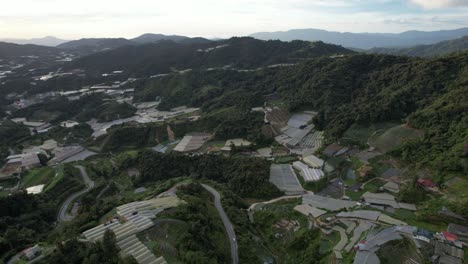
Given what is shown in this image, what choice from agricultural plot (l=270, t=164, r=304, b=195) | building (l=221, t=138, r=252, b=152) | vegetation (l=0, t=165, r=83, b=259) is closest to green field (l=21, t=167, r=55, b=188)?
vegetation (l=0, t=165, r=83, b=259)

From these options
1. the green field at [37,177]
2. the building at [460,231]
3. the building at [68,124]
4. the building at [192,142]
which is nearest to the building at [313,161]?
the building at [460,231]

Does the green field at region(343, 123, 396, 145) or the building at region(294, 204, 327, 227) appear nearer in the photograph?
the building at region(294, 204, 327, 227)

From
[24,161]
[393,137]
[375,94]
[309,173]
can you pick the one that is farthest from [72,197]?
[375,94]

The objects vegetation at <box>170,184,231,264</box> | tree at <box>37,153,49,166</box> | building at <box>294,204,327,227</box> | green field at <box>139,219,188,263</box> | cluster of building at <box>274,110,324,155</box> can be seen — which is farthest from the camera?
tree at <box>37,153,49,166</box>

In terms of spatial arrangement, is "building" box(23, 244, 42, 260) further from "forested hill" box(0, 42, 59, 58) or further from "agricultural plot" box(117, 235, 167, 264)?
"forested hill" box(0, 42, 59, 58)

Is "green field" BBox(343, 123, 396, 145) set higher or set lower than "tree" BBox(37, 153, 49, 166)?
higher

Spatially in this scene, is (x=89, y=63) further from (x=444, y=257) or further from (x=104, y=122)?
(x=444, y=257)

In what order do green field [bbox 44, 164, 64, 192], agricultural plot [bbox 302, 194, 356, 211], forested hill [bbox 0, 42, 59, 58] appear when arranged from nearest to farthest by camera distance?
agricultural plot [bbox 302, 194, 356, 211], green field [bbox 44, 164, 64, 192], forested hill [bbox 0, 42, 59, 58]
